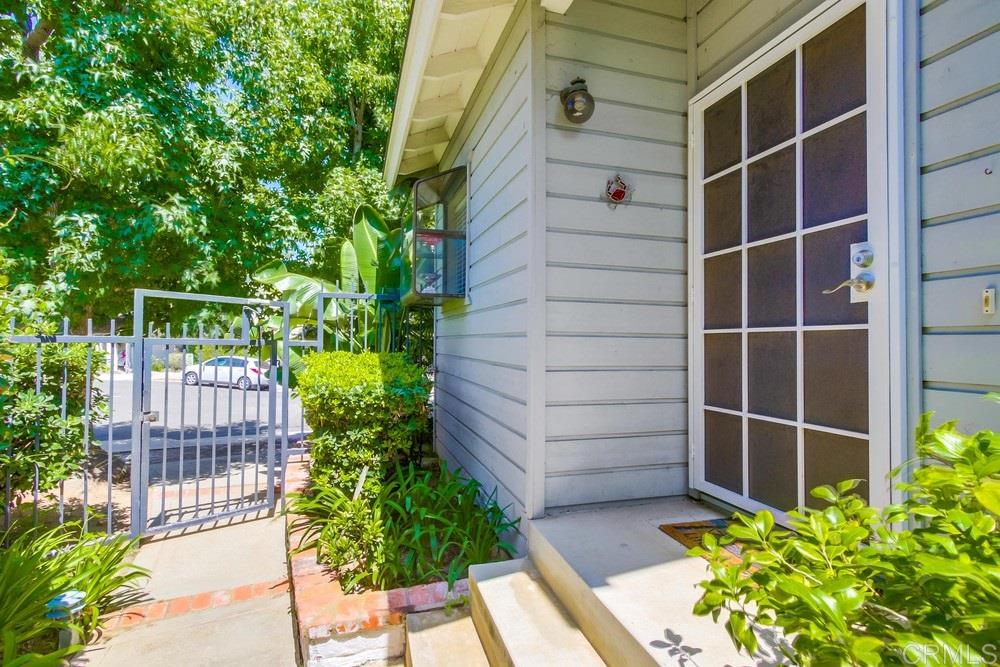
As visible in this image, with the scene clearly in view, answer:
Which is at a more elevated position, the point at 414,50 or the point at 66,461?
the point at 414,50

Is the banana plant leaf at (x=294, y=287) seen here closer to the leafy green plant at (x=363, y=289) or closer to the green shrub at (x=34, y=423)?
the leafy green plant at (x=363, y=289)

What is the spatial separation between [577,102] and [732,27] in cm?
96

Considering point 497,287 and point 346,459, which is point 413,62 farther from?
point 346,459

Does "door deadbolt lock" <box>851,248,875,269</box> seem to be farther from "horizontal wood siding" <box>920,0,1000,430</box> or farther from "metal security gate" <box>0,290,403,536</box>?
"metal security gate" <box>0,290,403,536</box>

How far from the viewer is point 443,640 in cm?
228

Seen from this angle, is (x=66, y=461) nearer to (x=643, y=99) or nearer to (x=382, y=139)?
(x=643, y=99)

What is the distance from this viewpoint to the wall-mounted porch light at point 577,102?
2.62m

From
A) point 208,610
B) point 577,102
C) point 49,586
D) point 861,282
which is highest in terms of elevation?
point 577,102

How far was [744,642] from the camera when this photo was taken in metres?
0.95

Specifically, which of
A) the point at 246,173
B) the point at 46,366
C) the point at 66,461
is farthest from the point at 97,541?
the point at 246,173

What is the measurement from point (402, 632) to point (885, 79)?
128 inches

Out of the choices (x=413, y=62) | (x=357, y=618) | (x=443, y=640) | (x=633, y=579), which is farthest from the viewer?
(x=413, y=62)

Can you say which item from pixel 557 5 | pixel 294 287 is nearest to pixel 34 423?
pixel 294 287

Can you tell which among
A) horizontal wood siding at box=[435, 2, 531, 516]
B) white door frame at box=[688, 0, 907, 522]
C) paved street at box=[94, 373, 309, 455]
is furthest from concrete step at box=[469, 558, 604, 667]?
paved street at box=[94, 373, 309, 455]
